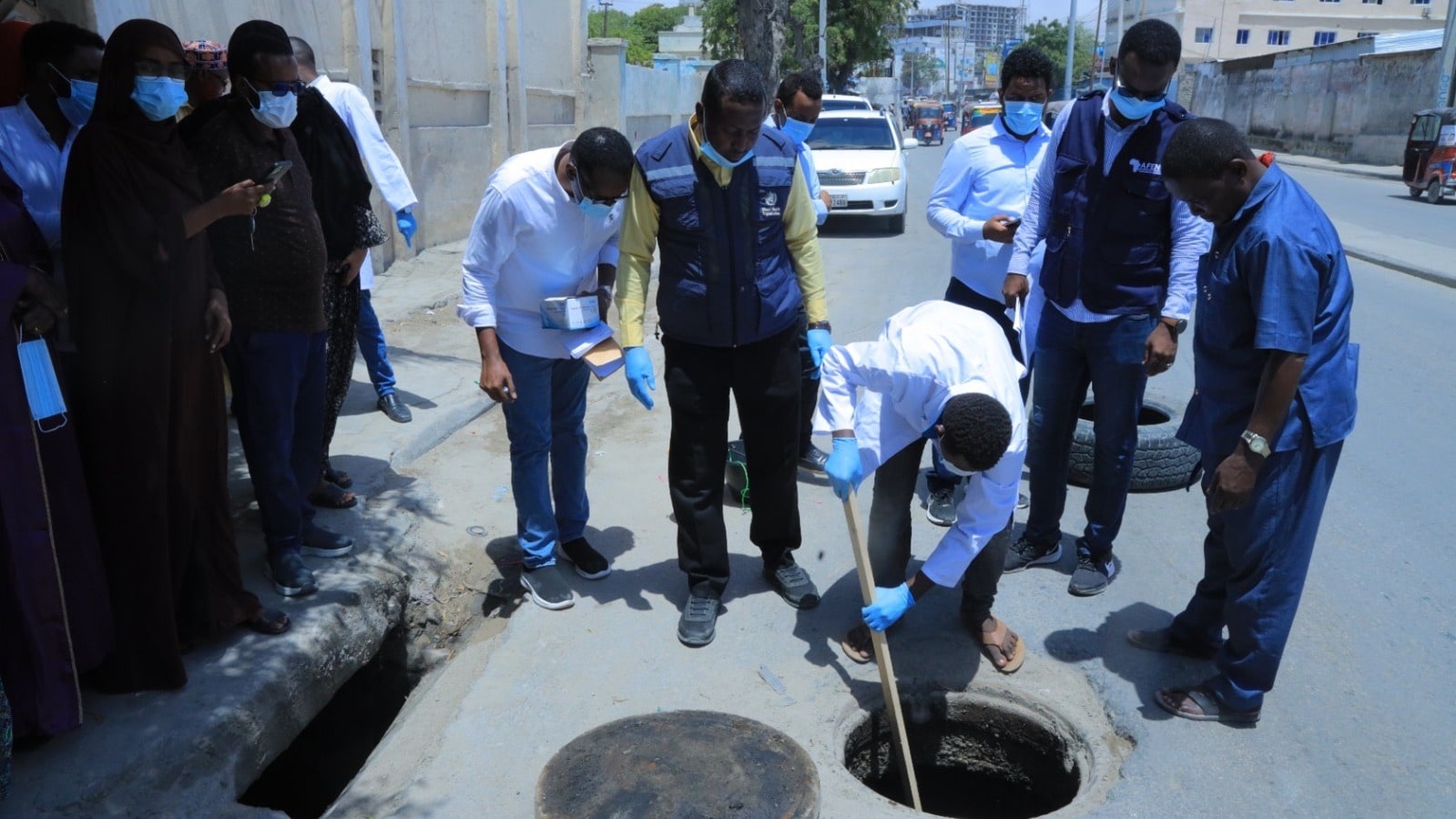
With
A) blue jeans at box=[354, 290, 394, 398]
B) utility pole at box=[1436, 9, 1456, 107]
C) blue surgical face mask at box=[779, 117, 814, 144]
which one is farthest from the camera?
utility pole at box=[1436, 9, 1456, 107]

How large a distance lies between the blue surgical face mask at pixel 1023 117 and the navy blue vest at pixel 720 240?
1608 mm

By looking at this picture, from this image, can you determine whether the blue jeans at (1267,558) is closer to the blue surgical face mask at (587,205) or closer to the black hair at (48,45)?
the blue surgical face mask at (587,205)

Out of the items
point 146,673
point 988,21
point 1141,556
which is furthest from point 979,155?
point 988,21

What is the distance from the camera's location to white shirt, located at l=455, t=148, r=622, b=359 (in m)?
3.75

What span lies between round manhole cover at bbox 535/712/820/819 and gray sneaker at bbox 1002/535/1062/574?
1574mm

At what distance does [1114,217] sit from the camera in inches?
159

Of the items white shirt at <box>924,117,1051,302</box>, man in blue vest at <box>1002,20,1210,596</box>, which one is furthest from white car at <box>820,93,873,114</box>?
man in blue vest at <box>1002,20,1210,596</box>

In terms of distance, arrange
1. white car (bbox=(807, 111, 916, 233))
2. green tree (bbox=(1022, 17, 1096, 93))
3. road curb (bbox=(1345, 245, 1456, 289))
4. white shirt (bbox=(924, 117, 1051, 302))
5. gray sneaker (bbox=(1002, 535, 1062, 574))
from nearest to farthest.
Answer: gray sneaker (bbox=(1002, 535, 1062, 574)) < white shirt (bbox=(924, 117, 1051, 302)) < road curb (bbox=(1345, 245, 1456, 289)) < white car (bbox=(807, 111, 916, 233)) < green tree (bbox=(1022, 17, 1096, 93))

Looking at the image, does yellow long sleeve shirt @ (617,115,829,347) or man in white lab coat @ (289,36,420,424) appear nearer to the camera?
yellow long sleeve shirt @ (617,115,829,347)

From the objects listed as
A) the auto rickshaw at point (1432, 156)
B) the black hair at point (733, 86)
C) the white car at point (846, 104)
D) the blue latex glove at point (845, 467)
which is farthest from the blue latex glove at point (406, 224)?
the auto rickshaw at point (1432, 156)

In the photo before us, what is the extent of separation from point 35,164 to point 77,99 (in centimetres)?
26

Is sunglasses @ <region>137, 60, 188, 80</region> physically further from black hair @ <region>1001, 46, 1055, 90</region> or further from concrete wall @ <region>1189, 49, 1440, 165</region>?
concrete wall @ <region>1189, 49, 1440, 165</region>

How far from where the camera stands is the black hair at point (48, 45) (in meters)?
3.33

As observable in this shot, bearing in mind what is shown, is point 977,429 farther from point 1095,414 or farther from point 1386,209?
point 1386,209
